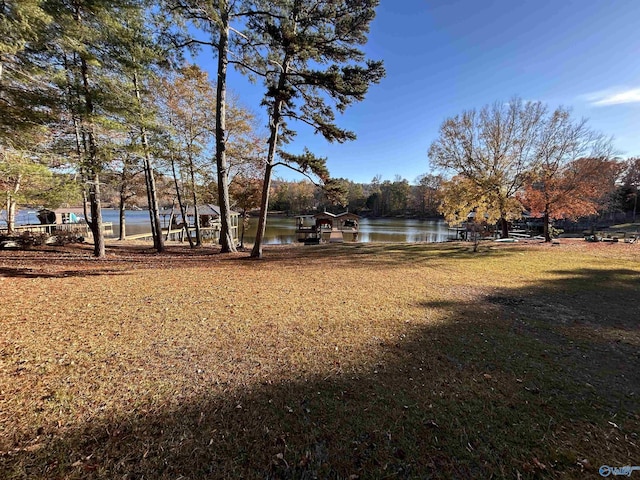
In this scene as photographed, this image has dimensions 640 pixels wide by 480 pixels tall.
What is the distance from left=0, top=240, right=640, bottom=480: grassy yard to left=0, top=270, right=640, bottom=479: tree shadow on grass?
0.6 inches

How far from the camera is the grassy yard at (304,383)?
6.64 feet

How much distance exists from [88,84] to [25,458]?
28.2 ft

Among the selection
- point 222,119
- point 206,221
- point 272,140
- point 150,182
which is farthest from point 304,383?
point 206,221

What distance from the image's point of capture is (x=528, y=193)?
57.9 feet

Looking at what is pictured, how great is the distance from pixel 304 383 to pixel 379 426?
35.6 inches

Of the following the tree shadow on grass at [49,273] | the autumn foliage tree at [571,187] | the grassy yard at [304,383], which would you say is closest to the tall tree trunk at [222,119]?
the tree shadow on grass at [49,273]

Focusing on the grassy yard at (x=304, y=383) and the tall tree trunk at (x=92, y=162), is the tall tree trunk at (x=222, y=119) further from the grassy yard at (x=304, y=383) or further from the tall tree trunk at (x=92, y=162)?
the grassy yard at (x=304, y=383)

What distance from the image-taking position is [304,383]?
116 inches

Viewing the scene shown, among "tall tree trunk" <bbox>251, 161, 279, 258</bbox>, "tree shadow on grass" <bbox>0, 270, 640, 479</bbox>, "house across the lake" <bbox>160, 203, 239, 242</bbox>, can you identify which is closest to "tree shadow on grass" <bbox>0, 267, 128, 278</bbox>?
"tall tree trunk" <bbox>251, 161, 279, 258</bbox>

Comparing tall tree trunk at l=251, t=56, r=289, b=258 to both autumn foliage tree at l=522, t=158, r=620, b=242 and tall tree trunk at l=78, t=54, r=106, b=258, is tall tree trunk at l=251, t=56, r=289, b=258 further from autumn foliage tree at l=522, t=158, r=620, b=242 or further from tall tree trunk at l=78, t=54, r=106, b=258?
autumn foliage tree at l=522, t=158, r=620, b=242

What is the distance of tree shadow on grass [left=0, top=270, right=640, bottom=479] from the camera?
1.95m

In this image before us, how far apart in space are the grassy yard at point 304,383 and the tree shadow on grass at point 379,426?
0.05ft

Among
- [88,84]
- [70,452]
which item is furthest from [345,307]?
[88,84]

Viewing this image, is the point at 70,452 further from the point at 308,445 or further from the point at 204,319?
the point at 204,319
